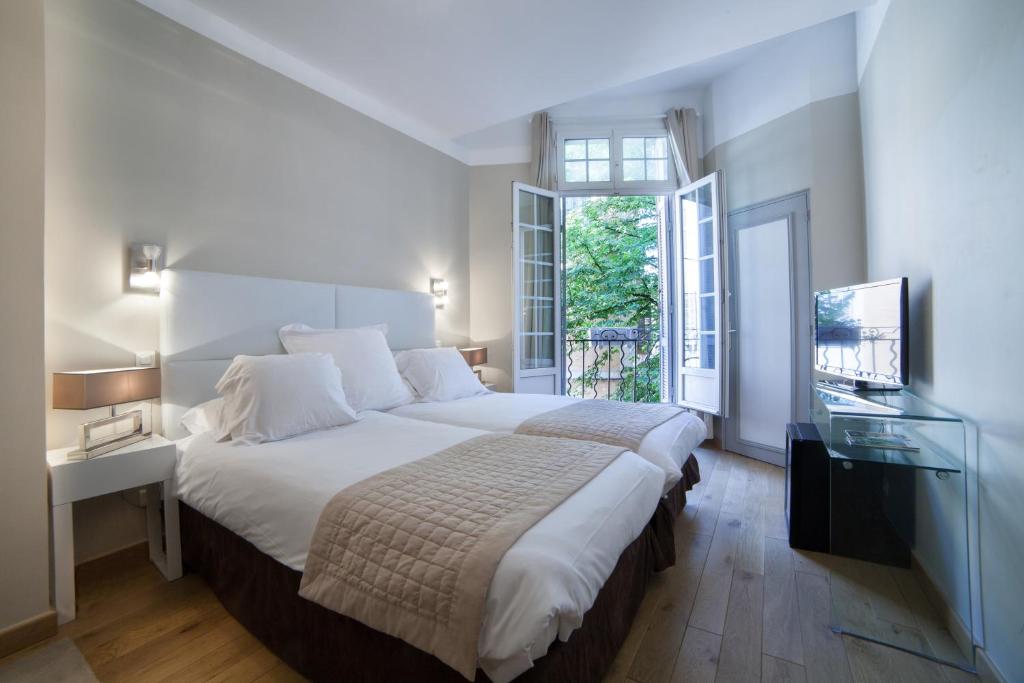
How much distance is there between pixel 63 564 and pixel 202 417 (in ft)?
2.28

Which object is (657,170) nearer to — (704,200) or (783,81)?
(704,200)

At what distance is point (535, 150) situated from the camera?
14.0 feet

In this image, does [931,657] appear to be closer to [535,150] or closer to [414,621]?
[414,621]

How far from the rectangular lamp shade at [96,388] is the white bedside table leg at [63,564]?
15.2 inches

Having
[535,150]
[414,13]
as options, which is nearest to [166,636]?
[414,13]

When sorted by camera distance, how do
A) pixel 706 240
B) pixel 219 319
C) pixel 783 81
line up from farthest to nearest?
pixel 706 240 < pixel 783 81 < pixel 219 319

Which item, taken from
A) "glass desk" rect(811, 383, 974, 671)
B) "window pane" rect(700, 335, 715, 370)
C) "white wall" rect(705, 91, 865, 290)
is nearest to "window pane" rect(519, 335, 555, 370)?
"window pane" rect(700, 335, 715, 370)

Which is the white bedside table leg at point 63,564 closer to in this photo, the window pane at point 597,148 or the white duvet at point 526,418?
the white duvet at point 526,418

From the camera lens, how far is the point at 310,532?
1.30 m

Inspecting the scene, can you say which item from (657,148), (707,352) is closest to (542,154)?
(657,148)

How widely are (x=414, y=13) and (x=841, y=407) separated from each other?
2868 millimetres

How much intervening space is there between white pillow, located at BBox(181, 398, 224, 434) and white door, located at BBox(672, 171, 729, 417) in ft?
11.3

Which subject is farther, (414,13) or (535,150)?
(535,150)

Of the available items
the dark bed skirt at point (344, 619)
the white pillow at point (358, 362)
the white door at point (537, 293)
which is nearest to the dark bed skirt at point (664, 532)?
the dark bed skirt at point (344, 619)
